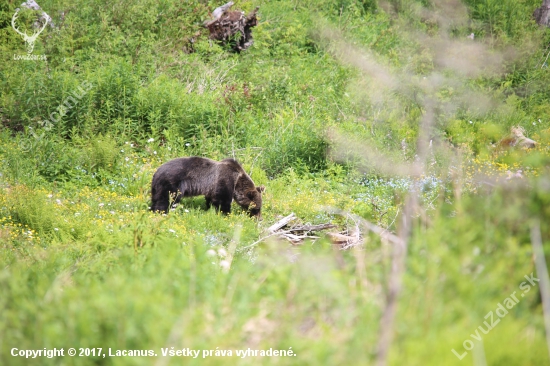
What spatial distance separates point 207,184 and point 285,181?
1.74 metres

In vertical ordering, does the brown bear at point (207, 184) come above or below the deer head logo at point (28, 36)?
below

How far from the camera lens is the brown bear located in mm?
8945

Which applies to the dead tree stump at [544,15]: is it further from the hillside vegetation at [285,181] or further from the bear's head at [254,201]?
the bear's head at [254,201]

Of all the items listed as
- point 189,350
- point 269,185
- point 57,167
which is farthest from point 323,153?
point 189,350

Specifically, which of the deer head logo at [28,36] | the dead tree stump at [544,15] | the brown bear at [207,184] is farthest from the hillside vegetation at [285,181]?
the dead tree stump at [544,15]

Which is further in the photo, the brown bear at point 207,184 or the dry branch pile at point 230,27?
the dry branch pile at point 230,27

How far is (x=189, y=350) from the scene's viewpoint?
2.92 metres

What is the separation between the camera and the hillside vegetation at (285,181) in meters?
3.05

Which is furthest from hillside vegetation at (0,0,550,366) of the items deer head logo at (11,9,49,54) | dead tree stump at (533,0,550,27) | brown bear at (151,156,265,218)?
dead tree stump at (533,0,550,27)

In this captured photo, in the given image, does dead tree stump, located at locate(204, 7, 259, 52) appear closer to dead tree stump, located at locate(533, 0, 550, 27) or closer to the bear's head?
the bear's head

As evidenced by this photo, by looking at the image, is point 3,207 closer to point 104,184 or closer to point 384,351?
point 104,184

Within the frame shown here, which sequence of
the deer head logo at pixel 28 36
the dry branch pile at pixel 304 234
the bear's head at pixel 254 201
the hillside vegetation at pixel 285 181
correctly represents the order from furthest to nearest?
the deer head logo at pixel 28 36, the bear's head at pixel 254 201, the dry branch pile at pixel 304 234, the hillside vegetation at pixel 285 181

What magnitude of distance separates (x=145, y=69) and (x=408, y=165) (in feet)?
19.3

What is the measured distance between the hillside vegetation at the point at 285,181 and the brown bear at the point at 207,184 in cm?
31
